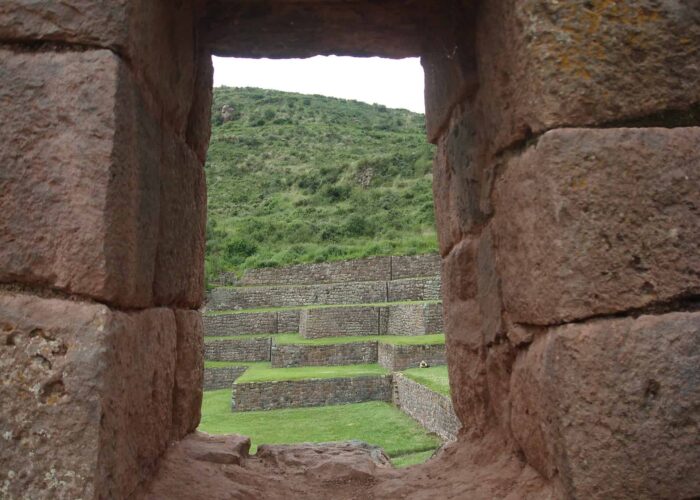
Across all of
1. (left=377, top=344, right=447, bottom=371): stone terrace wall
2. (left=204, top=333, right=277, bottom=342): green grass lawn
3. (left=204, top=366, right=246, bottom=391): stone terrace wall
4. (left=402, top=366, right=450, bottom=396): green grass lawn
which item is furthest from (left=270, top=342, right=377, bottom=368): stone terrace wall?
(left=402, top=366, right=450, bottom=396): green grass lawn

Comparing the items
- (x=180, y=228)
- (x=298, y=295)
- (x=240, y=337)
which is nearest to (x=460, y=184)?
(x=180, y=228)

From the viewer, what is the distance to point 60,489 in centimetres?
202

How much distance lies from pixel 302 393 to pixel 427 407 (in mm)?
4694

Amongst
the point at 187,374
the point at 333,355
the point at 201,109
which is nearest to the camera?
the point at 187,374

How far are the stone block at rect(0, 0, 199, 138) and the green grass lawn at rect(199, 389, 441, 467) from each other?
578 cm

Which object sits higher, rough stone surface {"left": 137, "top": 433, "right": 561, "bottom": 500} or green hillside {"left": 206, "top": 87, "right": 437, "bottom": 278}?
green hillside {"left": 206, "top": 87, "right": 437, "bottom": 278}

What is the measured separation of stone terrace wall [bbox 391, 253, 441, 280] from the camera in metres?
29.5

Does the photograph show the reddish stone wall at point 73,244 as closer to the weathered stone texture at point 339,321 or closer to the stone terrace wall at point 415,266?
the weathered stone texture at point 339,321

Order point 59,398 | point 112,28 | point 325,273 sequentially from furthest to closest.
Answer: point 325,273, point 112,28, point 59,398

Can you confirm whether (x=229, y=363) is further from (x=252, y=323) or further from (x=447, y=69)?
(x=447, y=69)

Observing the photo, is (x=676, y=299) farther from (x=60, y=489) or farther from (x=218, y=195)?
(x=218, y=195)

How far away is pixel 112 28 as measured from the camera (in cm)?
227

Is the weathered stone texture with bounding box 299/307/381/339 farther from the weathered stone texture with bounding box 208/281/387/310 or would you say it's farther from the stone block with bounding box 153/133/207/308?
the stone block with bounding box 153/133/207/308

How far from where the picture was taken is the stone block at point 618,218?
85.8 inches
